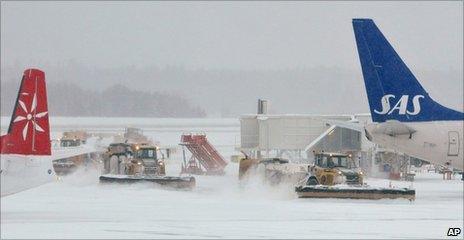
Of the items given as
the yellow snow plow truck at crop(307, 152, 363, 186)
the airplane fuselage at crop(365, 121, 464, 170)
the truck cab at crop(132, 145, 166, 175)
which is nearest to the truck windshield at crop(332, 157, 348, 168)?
the yellow snow plow truck at crop(307, 152, 363, 186)

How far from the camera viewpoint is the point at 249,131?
70.3m

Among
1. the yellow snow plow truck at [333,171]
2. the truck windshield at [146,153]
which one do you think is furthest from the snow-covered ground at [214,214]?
the truck windshield at [146,153]

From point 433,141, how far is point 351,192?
7.14 meters

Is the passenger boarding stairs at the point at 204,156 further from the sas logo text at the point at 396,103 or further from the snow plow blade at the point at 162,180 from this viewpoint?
the sas logo text at the point at 396,103

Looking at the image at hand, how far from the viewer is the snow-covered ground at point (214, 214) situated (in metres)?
28.9

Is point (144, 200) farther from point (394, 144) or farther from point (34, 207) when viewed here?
point (394, 144)

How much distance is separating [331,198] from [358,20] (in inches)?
358

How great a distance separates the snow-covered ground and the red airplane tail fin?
2349 millimetres

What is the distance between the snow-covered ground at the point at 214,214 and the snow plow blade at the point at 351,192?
0.87 feet

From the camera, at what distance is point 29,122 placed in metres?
31.1

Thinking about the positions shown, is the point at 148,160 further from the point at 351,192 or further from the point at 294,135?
the point at 294,135

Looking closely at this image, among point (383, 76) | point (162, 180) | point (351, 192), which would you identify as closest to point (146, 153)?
point (162, 180)

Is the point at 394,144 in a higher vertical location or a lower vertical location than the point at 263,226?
higher

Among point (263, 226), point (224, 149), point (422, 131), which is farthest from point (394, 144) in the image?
point (224, 149)
